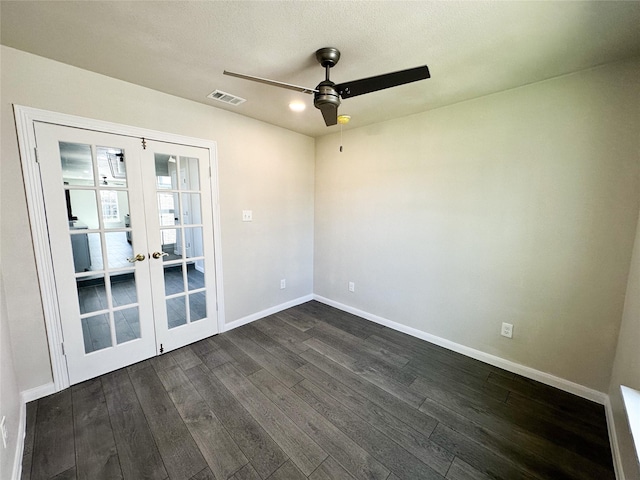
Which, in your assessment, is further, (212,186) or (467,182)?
(212,186)

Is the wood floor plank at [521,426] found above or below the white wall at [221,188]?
below

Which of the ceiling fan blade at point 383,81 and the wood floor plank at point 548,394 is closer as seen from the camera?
the ceiling fan blade at point 383,81

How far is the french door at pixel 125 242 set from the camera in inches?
78.4

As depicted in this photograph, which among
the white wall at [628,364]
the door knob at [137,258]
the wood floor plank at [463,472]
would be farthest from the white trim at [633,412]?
the door knob at [137,258]

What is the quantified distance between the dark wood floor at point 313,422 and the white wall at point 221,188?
0.68 meters

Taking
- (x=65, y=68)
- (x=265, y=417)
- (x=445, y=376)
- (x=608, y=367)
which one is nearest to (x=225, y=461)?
(x=265, y=417)

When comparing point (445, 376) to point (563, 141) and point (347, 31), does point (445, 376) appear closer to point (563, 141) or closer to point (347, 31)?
point (563, 141)

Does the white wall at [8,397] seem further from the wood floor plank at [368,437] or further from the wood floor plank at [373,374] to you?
the wood floor plank at [373,374]

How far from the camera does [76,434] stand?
168 centimetres

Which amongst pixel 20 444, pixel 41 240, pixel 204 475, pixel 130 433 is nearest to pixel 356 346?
pixel 204 475

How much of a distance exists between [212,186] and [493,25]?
8.51ft

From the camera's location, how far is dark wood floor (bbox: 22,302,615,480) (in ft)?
4.87

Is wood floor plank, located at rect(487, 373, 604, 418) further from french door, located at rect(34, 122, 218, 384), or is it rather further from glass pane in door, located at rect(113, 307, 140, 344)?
glass pane in door, located at rect(113, 307, 140, 344)

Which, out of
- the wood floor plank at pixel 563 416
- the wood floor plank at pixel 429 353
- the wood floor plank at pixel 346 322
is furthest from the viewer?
the wood floor plank at pixel 346 322
